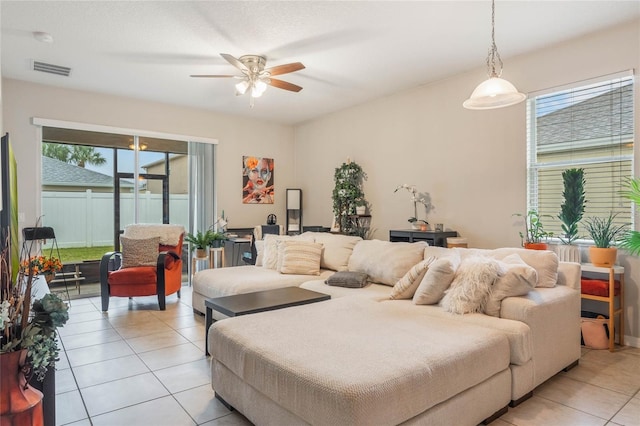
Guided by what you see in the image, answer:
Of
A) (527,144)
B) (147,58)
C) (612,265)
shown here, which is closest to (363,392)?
(612,265)

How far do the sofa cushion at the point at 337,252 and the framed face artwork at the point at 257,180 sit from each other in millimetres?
2721

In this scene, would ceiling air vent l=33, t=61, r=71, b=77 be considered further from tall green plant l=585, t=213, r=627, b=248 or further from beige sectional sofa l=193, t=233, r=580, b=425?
tall green plant l=585, t=213, r=627, b=248

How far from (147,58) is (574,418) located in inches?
190

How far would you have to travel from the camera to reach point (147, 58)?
4109mm

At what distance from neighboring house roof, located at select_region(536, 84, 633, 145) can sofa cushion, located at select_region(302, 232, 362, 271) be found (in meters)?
2.32

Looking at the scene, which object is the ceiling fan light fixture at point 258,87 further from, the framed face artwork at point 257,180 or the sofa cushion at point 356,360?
the framed face artwork at point 257,180

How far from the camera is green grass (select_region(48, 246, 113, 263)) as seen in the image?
5.39m

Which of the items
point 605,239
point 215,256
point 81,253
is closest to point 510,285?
point 605,239

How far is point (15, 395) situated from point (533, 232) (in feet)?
13.5

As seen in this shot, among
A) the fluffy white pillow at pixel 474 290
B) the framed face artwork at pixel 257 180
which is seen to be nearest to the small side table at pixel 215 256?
the framed face artwork at pixel 257 180

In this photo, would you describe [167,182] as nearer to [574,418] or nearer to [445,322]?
[445,322]

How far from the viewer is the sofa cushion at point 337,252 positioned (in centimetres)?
424

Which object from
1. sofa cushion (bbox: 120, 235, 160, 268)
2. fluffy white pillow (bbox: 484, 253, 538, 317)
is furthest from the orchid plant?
sofa cushion (bbox: 120, 235, 160, 268)

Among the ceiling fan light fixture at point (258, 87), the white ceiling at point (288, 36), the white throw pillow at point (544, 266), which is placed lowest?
the white throw pillow at point (544, 266)
